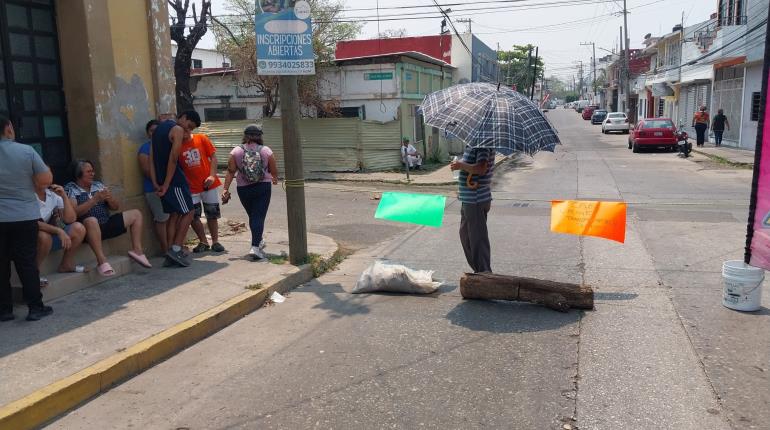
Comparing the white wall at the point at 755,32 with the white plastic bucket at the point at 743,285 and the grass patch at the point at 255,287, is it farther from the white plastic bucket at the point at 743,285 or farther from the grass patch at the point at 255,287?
the grass patch at the point at 255,287

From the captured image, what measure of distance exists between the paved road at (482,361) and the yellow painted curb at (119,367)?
10cm

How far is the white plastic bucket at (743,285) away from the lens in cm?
571

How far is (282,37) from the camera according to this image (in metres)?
7.21

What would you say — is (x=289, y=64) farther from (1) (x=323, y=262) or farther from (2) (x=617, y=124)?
(2) (x=617, y=124)

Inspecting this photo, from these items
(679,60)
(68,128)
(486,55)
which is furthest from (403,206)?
(679,60)

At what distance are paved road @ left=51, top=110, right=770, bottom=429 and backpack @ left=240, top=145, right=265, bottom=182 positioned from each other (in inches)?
61.4

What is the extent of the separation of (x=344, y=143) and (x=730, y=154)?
14.6 m

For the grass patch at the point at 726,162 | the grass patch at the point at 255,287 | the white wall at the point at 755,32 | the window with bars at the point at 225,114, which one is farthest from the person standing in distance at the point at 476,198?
the white wall at the point at 755,32

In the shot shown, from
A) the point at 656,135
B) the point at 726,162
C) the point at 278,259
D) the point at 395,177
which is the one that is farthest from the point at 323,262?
the point at 656,135

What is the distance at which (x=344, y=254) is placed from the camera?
29.2 feet

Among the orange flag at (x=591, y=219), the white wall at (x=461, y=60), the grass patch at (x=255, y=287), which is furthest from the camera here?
the white wall at (x=461, y=60)

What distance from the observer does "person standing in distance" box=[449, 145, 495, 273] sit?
250 inches

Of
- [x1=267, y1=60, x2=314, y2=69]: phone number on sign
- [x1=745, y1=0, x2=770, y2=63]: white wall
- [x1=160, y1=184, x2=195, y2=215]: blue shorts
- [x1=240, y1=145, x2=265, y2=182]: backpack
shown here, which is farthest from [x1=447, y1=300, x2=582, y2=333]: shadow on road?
[x1=745, y1=0, x2=770, y2=63]: white wall

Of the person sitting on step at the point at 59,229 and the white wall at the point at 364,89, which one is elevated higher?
the white wall at the point at 364,89
